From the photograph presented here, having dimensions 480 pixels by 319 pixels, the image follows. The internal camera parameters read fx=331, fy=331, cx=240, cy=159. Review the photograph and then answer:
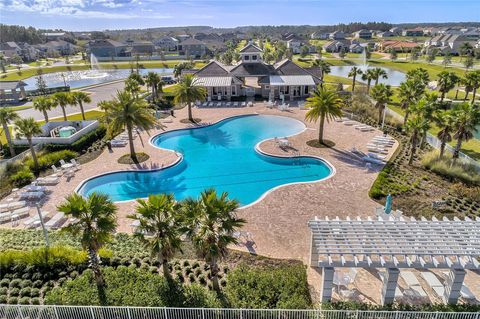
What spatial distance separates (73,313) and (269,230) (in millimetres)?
10960

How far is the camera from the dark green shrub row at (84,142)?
32219 millimetres

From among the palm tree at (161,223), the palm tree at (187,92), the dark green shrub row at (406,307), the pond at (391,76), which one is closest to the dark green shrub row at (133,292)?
the palm tree at (161,223)

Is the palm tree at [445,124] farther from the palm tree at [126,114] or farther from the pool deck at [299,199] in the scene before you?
the palm tree at [126,114]

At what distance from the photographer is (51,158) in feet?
98.3

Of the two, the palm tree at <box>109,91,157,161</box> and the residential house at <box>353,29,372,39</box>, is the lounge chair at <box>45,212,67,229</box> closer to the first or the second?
the palm tree at <box>109,91,157,161</box>

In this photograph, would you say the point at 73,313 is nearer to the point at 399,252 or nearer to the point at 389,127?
the point at 399,252

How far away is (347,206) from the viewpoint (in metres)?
22.5

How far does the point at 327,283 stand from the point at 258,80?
42765 mm

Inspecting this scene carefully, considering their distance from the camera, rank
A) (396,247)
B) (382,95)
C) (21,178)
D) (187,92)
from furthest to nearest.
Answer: (187,92)
(382,95)
(21,178)
(396,247)

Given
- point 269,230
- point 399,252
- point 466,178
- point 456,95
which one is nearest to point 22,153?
point 269,230

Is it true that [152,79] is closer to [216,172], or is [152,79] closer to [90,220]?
[216,172]

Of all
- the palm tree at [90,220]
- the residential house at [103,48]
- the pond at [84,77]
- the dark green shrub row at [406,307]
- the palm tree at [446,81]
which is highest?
the residential house at [103,48]

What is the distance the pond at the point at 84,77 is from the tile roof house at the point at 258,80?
119ft

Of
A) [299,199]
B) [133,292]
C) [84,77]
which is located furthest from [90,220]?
[84,77]
